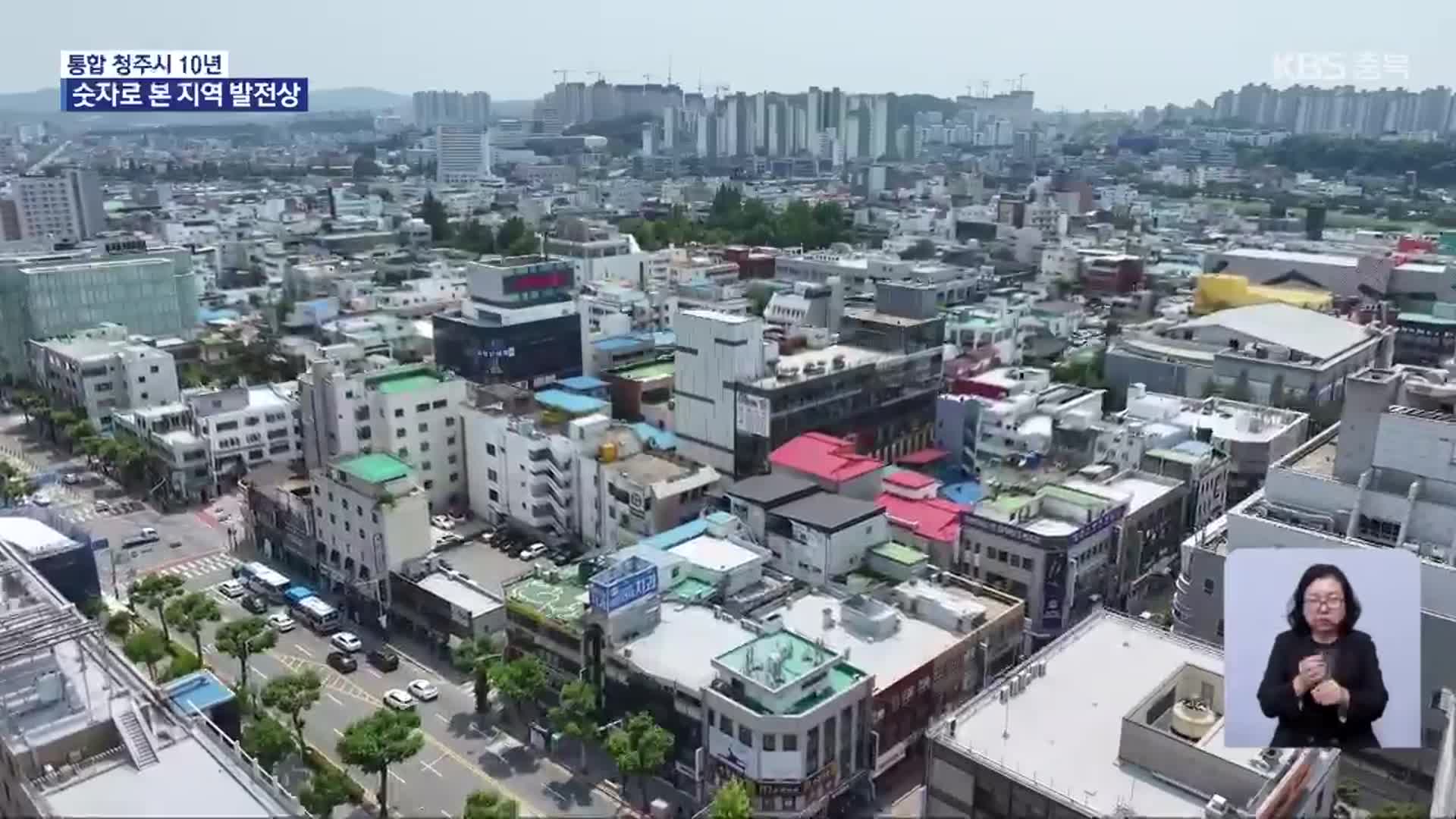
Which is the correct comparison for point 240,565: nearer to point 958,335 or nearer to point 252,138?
point 958,335

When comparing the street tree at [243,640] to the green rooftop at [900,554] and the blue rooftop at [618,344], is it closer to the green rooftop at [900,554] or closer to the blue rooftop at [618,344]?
the green rooftop at [900,554]

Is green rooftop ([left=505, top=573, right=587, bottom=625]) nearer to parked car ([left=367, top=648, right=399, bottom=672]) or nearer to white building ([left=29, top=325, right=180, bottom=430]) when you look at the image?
parked car ([left=367, top=648, right=399, bottom=672])

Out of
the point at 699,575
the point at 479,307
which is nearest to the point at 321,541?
the point at 699,575

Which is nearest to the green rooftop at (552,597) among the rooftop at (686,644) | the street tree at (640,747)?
the rooftop at (686,644)

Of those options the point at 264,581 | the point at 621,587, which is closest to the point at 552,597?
the point at 621,587

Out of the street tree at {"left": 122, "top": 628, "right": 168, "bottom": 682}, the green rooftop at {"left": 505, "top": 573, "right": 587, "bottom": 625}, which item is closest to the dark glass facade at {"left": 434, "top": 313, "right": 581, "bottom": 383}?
the green rooftop at {"left": 505, "top": 573, "right": 587, "bottom": 625}

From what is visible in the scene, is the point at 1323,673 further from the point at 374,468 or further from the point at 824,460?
the point at 374,468
